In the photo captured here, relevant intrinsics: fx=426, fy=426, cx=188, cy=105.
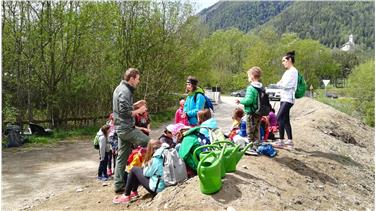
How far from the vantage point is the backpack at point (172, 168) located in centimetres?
567

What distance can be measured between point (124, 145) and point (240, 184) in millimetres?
1812

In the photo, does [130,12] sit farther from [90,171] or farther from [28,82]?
[90,171]

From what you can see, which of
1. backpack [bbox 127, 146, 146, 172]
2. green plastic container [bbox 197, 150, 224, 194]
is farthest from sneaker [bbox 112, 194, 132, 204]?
green plastic container [bbox 197, 150, 224, 194]

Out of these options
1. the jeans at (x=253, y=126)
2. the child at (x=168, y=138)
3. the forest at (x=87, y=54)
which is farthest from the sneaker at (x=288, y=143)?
the forest at (x=87, y=54)

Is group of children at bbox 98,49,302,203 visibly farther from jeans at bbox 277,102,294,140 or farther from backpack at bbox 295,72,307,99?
backpack at bbox 295,72,307,99

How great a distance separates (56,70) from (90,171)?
26.0ft

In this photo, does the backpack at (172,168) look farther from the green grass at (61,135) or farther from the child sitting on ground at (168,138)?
the green grass at (61,135)

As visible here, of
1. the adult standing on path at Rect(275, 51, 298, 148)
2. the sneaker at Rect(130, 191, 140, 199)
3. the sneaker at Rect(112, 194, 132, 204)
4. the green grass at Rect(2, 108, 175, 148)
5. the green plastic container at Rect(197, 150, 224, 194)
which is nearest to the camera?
the green plastic container at Rect(197, 150, 224, 194)

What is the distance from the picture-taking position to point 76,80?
16625mm

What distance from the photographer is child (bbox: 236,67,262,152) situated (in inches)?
275

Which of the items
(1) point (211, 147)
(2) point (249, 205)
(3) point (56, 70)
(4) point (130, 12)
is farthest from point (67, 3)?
(2) point (249, 205)

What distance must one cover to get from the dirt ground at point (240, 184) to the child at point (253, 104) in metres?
0.43

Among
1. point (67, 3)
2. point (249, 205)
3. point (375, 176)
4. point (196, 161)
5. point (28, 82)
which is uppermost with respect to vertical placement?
point (67, 3)

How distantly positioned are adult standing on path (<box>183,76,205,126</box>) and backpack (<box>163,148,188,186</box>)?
166cm
